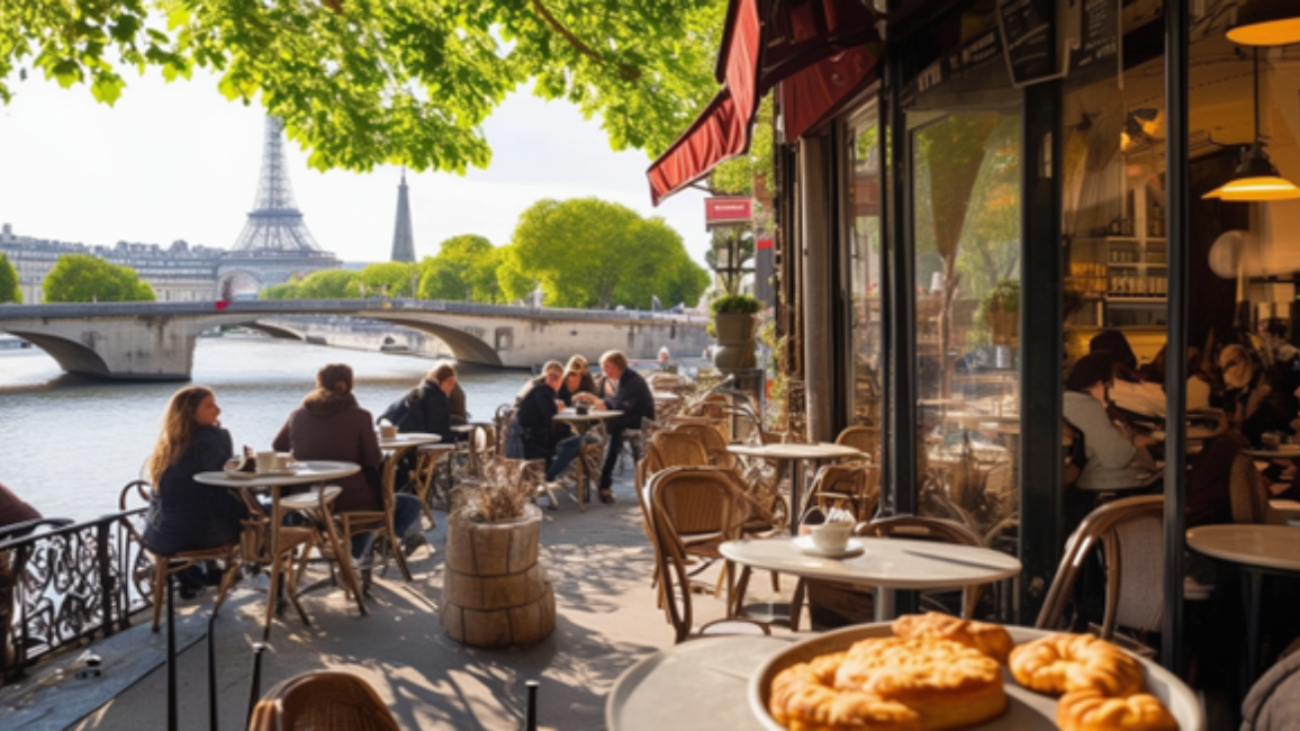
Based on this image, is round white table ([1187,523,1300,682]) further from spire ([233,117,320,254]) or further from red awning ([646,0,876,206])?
spire ([233,117,320,254])

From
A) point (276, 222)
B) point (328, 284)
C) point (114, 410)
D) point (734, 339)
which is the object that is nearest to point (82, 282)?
point (328, 284)

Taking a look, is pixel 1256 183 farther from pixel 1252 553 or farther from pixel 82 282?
pixel 82 282

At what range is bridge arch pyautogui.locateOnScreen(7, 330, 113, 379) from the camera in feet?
135

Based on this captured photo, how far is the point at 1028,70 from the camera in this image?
3473 millimetres

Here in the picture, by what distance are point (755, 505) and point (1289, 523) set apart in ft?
6.15

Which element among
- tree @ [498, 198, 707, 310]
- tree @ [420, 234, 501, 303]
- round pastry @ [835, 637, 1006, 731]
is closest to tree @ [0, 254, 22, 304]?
tree @ [420, 234, 501, 303]

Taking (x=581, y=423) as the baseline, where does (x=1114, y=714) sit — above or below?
above

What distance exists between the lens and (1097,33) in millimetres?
3229

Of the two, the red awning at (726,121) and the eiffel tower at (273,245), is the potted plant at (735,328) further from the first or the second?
the eiffel tower at (273,245)

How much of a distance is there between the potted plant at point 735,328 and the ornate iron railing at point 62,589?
25.4ft

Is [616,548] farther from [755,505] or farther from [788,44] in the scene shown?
[788,44]

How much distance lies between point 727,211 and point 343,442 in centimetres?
1064

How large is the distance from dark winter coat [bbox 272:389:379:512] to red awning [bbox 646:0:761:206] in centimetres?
203

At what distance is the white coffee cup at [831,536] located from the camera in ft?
8.36
